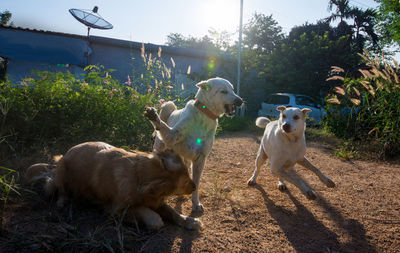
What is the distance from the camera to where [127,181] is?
202cm

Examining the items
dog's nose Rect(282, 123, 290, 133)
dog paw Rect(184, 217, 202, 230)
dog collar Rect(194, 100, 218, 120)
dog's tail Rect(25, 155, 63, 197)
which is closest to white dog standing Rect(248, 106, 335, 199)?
dog's nose Rect(282, 123, 290, 133)

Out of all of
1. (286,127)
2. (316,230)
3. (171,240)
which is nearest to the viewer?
(171,240)

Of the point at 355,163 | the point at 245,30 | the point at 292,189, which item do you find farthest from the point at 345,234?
the point at 245,30

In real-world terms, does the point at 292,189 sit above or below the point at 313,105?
below

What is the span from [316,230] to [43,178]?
2935mm

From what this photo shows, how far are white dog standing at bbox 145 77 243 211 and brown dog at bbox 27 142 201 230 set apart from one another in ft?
1.75

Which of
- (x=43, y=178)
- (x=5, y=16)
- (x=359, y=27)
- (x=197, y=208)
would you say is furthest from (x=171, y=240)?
(x=5, y=16)

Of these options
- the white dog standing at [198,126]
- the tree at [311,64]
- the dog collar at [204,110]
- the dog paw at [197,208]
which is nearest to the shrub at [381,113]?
the white dog standing at [198,126]

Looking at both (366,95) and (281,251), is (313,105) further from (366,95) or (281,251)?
(281,251)

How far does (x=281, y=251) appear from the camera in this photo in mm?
2014

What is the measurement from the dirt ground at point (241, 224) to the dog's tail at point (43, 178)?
12cm

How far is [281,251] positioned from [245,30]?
29.6 m

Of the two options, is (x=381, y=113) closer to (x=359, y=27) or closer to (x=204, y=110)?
(x=204, y=110)

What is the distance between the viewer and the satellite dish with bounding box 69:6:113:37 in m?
9.95
